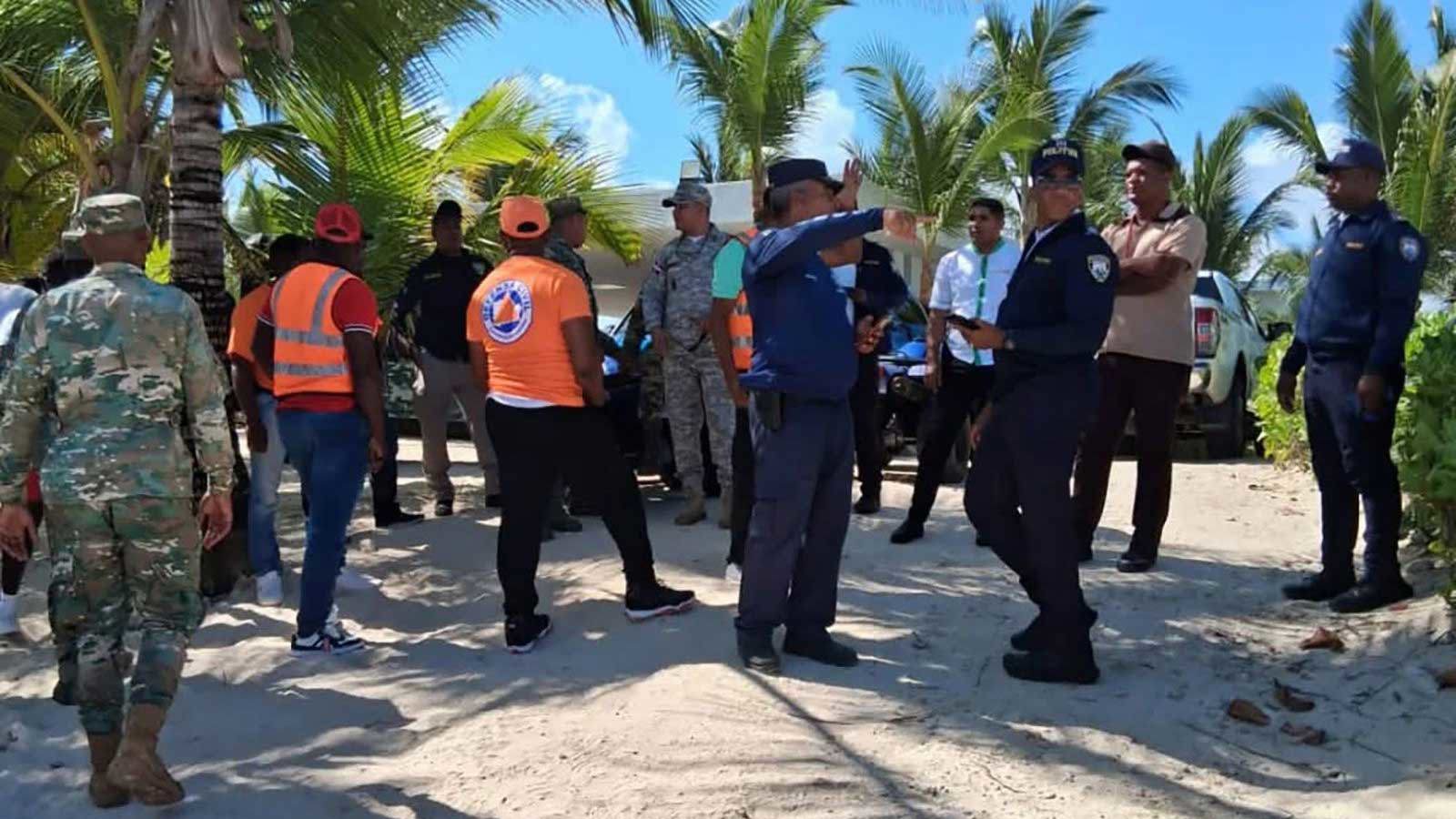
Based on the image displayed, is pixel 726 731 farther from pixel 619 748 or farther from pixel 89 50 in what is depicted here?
pixel 89 50

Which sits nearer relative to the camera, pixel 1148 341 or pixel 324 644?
pixel 324 644

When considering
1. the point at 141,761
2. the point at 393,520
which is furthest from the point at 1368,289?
the point at 393,520

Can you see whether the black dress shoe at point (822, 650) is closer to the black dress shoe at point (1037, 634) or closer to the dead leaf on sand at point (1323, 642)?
the black dress shoe at point (1037, 634)

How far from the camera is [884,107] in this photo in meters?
18.4

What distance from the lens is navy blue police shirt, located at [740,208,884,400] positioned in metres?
4.75

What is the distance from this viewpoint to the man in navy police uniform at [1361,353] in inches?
208

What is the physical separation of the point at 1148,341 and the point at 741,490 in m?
1.98

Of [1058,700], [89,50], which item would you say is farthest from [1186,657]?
[89,50]

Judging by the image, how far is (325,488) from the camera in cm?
553

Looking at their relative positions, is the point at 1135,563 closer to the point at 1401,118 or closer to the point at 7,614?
the point at 7,614

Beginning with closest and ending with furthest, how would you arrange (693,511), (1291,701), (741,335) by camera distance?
(1291,701) → (741,335) → (693,511)

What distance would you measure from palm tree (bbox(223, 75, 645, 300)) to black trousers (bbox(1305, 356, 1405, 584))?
18.7ft

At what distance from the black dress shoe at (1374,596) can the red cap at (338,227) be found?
4.41 m

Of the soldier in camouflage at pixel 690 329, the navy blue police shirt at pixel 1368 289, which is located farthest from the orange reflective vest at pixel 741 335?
the navy blue police shirt at pixel 1368 289
